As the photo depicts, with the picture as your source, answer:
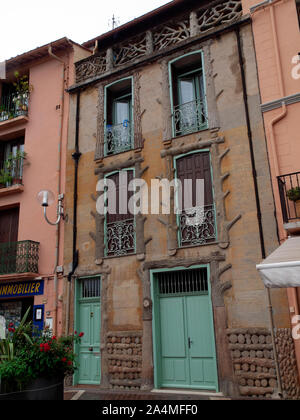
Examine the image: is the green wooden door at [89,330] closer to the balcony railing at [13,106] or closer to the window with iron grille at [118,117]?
the window with iron grille at [118,117]

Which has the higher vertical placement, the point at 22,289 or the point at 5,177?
the point at 5,177

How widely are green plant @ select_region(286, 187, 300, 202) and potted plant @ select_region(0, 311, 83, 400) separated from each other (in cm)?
559

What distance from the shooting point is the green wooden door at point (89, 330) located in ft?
33.7

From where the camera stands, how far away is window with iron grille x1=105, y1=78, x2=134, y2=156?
11.8 metres

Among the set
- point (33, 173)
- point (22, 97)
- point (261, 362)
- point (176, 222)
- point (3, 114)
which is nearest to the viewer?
point (261, 362)

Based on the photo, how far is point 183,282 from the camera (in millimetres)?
9758

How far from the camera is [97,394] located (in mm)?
9164

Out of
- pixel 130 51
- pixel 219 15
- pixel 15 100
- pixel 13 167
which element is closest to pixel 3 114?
pixel 15 100

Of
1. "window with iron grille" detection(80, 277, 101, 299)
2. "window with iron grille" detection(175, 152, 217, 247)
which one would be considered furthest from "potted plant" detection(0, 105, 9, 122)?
"window with iron grille" detection(175, 152, 217, 247)

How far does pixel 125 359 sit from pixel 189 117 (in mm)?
6870

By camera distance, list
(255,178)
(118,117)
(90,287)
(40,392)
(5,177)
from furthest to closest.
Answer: (5,177)
(118,117)
(90,287)
(255,178)
(40,392)

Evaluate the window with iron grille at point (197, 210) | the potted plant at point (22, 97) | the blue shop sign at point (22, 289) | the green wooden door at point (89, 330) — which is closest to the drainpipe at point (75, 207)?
the green wooden door at point (89, 330)

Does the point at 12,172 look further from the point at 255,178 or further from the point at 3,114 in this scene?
the point at 255,178

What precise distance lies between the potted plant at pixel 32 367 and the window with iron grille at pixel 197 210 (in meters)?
4.58
